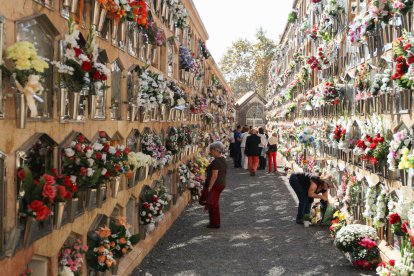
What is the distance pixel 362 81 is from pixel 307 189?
7.97ft

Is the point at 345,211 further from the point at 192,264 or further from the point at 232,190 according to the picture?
the point at 232,190

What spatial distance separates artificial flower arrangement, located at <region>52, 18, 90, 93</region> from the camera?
4176 mm

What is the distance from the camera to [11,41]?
3387 mm

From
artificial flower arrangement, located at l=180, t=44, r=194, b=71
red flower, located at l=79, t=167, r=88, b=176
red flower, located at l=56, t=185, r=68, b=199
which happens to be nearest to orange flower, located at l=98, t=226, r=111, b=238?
red flower, located at l=79, t=167, r=88, b=176

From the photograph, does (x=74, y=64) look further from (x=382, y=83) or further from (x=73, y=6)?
(x=382, y=83)

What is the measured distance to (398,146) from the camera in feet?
17.7

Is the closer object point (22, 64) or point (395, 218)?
point (22, 64)

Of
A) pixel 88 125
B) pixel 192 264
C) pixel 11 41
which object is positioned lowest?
pixel 192 264

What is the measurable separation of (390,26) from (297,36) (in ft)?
42.9

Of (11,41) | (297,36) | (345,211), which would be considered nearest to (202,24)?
(297,36)

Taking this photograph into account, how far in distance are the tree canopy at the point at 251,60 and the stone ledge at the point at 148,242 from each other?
171 ft

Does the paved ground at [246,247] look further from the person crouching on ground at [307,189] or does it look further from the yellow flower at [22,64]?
the yellow flower at [22,64]

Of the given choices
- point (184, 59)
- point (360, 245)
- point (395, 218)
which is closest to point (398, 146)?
point (395, 218)

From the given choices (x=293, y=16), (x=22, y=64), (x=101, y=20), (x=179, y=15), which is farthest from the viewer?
(x=293, y=16)
